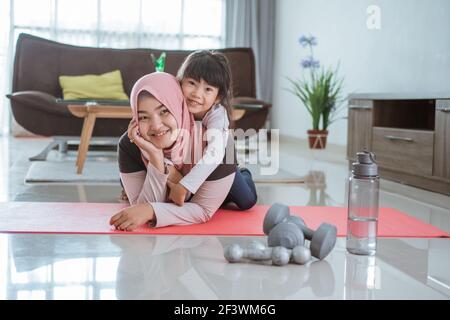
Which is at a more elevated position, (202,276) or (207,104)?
(207,104)

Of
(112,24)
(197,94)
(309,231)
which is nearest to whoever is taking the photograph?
(309,231)

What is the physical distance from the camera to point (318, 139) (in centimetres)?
548

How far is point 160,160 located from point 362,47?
3242mm

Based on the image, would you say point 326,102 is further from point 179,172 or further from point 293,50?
point 179,172

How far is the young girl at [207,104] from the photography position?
194 cm

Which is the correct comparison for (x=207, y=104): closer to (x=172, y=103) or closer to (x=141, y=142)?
(x=172, y=103)

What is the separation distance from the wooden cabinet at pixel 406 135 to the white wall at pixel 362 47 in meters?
0.21

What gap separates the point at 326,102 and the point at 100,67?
1.84 meters

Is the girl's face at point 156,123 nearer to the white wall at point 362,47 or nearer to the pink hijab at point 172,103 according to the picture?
the pink hijab at point 172,103

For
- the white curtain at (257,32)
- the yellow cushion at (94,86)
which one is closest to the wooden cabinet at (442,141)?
the yellow cushion at (94,86)

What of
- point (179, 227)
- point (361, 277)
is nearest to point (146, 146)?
point (179, 227)

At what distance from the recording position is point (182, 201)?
1.95 meters

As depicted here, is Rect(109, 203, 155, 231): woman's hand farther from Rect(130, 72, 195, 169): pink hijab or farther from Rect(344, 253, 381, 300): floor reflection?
Rect(344, 253, 381, 300): floor reflection
